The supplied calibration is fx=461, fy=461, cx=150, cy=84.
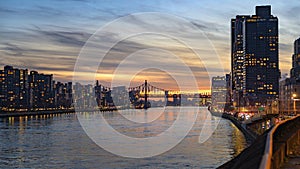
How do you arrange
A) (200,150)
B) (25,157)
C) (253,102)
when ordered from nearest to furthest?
1. (25,157)
2. (200,150)
3. (253,102)

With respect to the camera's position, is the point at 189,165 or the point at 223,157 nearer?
the point at 189,165

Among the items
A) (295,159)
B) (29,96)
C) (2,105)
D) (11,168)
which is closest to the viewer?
(295,159)

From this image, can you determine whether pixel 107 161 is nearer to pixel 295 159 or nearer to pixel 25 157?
pixel 25 157

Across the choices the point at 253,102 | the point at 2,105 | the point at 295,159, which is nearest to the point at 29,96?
the point at 2,105

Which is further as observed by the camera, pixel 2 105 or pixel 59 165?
pixel 2 105

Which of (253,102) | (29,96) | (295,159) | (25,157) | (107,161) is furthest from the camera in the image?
(29,96)

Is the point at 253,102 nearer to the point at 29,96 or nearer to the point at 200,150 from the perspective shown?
the point at 29,96

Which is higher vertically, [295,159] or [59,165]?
[295,159]

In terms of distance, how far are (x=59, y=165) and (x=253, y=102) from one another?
474 ft

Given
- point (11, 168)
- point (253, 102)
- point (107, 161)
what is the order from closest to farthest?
point (11, 168) < point (107, 161) < point (253, 102)

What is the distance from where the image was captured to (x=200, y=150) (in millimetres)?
35000

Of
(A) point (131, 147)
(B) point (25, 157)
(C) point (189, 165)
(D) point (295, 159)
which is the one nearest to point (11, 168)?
(B) point (25, 157)

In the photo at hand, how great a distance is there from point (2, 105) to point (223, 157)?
16625cm

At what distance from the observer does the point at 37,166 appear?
26516mm
